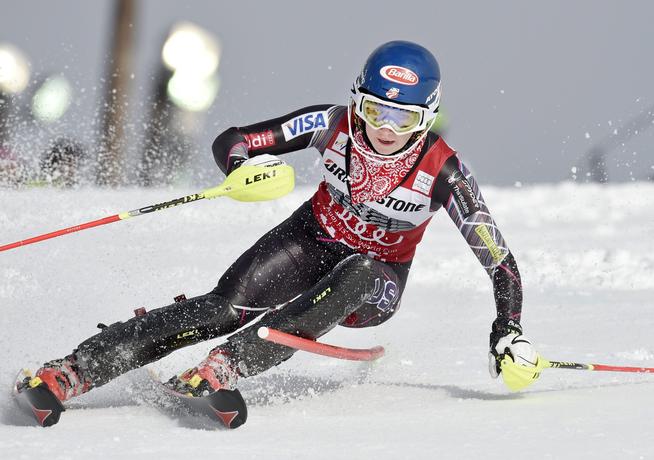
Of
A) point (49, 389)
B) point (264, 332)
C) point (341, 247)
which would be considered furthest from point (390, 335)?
point (49, 389)

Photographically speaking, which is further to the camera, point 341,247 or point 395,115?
point 341,247

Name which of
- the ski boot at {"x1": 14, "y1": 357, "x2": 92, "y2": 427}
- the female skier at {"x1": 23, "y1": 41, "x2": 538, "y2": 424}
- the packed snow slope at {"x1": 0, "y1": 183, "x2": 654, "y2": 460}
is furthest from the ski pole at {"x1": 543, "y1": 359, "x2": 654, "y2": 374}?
the ski boot at {"x1": 14, "y1": 357, "x2": 92, "y2": 427}

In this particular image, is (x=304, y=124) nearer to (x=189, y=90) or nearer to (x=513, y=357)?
(x=513, y=357)

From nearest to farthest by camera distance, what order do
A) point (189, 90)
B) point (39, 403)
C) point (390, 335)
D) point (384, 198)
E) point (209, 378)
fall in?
point (39, 403) → point (209, 378) → point (384, 198) → point (390, 335) → point (189, 90)

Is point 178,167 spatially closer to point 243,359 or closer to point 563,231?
point 563,231

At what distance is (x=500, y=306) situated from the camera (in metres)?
3.53

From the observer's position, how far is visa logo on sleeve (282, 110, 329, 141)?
12.7 ft

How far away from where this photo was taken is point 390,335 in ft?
18.6

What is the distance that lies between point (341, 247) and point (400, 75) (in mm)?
736

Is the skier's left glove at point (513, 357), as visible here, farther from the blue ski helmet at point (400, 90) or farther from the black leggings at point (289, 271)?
the blue ski helmet at point (400, 90)

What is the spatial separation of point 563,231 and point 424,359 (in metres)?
4.85

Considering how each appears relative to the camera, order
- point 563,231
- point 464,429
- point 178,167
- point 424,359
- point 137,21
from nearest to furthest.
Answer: point 464,429 → point 424,359 → point 563,231 → point 178,167 → point 137,21

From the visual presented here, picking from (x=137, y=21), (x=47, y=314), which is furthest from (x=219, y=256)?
(x=137, y=21)

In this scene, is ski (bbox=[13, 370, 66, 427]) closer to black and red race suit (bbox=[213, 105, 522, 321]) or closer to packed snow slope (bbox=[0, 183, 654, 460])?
packed snow slope (bbox=[0, 183, 654, 460])
